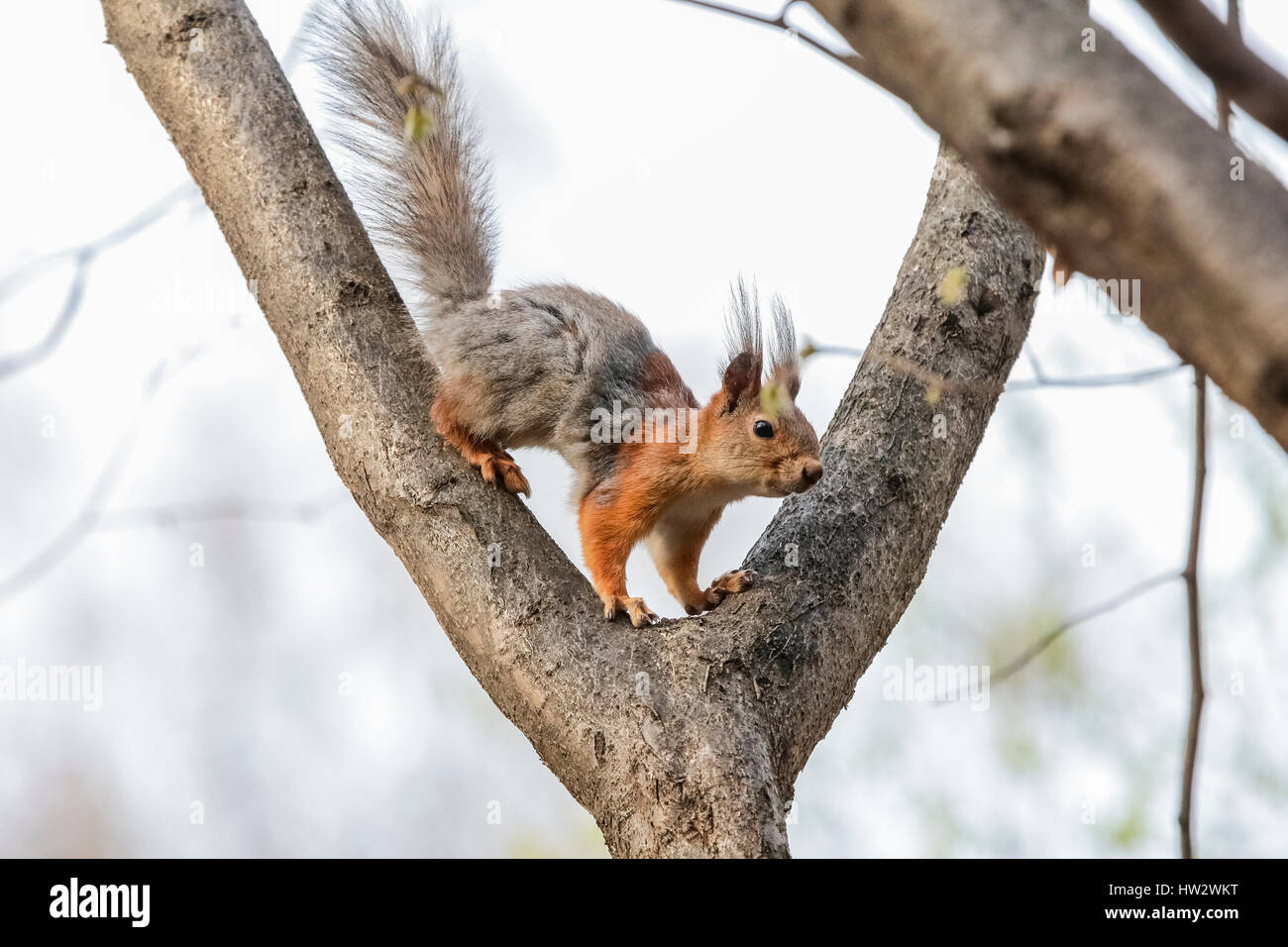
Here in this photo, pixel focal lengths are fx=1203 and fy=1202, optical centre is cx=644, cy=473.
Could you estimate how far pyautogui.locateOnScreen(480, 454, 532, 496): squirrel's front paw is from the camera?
103 inches

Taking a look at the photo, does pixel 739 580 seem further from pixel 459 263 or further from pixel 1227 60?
pixel 1227 60

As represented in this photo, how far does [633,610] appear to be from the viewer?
2.48m

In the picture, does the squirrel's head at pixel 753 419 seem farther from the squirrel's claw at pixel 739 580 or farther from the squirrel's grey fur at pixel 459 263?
the squirrel's claw at pixel 739 580

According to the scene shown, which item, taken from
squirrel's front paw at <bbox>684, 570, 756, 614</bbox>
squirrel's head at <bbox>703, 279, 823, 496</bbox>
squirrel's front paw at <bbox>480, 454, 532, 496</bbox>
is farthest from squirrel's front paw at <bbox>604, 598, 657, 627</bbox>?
squirrel's head at <bbox>703, 279, 823, 496</bbox>

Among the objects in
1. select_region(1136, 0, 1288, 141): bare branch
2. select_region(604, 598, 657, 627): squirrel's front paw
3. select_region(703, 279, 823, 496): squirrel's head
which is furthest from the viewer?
select_region(703, 279, 823, 496): squirrel's head

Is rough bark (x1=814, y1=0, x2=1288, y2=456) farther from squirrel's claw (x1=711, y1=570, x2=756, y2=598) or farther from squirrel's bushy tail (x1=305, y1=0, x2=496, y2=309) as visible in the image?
squirrel's bushy tail (x1=305, y1=0, x2=496, y2=309)

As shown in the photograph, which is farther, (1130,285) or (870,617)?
(870,617)

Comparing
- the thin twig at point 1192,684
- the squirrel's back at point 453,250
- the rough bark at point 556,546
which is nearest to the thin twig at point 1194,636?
the thin twig at point 1192,684

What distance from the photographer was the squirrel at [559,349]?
10.5ft
